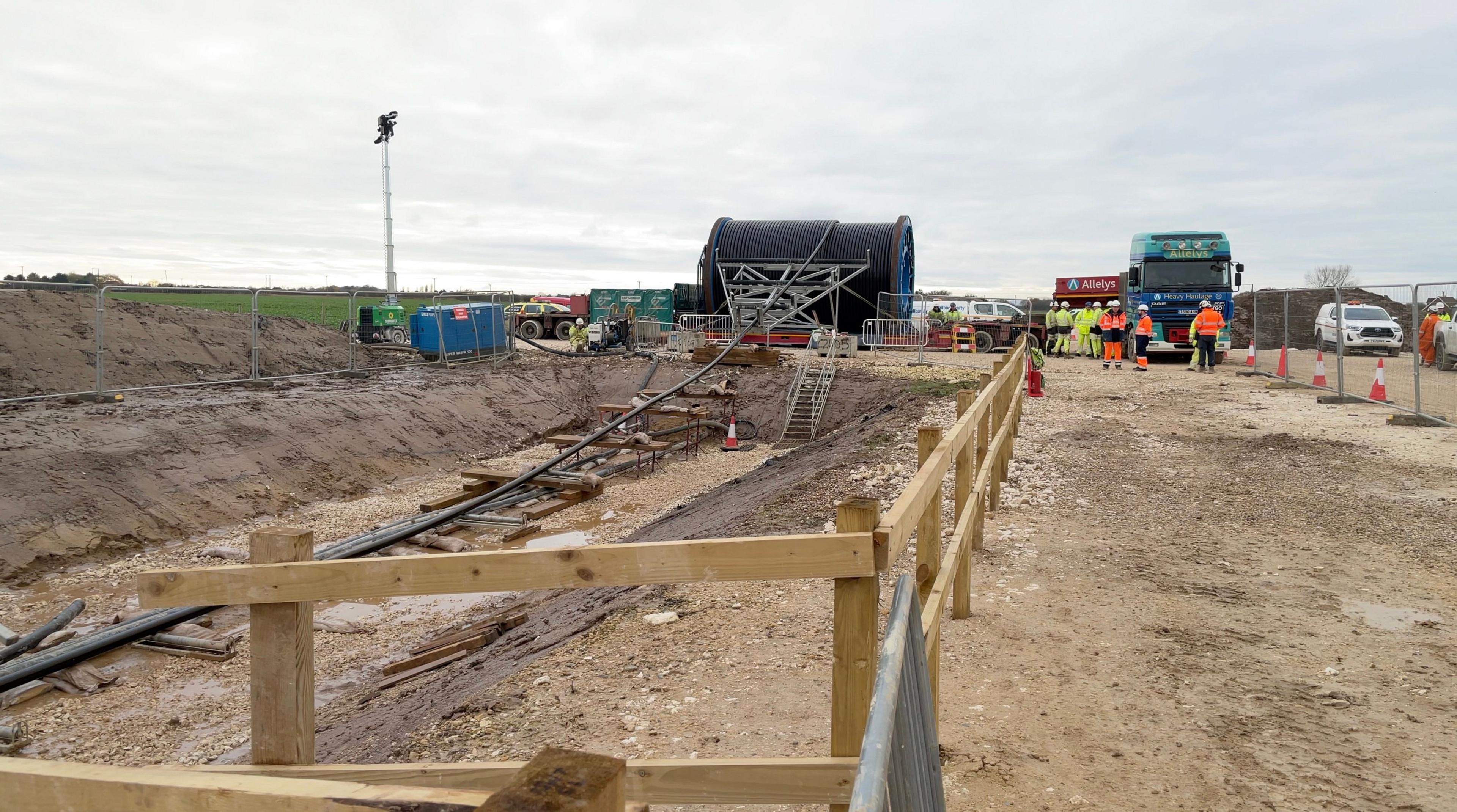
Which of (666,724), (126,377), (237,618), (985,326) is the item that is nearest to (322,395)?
(126,377)

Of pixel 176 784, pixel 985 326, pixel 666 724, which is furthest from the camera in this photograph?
pixel 985 326

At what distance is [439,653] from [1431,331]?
2016 centimetres

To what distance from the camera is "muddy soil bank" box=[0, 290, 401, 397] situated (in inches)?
775

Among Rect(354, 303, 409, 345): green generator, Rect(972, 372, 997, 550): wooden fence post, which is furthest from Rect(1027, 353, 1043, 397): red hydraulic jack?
Rect(354, 303, 409, 345): green generator

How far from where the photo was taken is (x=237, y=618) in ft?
32.5

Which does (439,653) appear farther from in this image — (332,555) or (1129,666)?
(1129,666)

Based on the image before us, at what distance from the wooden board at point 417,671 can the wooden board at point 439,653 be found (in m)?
0.02

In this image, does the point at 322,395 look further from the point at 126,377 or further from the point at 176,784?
the point at 176,784

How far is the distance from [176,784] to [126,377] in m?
22.3

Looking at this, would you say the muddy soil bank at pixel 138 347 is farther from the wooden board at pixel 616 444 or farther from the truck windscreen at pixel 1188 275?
the truck windscreen at pixel 1188 275

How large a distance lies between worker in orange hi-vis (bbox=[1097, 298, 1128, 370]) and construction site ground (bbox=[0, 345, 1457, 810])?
11.1 m

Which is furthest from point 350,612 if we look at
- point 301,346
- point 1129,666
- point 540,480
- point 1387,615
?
point 301,346

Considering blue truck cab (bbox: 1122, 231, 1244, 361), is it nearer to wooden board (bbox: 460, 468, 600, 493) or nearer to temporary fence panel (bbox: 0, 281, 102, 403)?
wooden board (bbox: 460, 468, 600, 493)

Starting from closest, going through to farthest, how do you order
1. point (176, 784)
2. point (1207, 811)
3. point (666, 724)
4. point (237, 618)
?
point (176, 784) → point (1207, 811) → point (666, 724) → point (237, 618)
